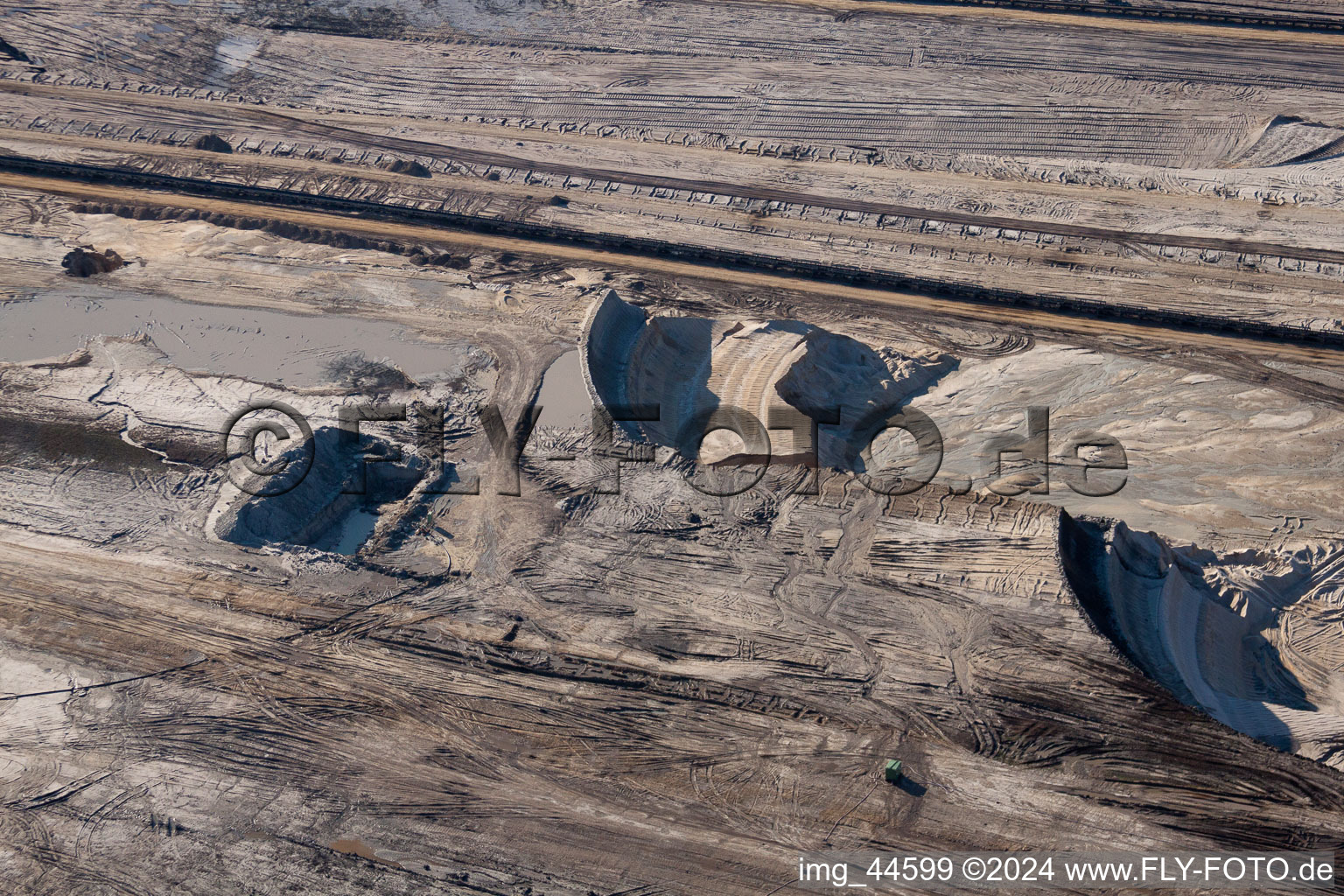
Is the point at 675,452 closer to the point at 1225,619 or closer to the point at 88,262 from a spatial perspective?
the point at 1225,619

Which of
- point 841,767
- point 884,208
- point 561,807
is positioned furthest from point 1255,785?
point 884,208

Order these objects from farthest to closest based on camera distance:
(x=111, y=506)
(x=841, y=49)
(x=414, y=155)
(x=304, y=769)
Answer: (x=841, y=49) → (x=414, y=155) → (x=111, y=506) → (x=304, y=769)

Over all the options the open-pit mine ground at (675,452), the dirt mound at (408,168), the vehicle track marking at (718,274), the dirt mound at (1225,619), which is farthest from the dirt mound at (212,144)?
the dirt mound at (1225,619)

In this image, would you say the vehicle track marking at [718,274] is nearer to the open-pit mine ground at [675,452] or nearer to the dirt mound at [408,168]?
the open-pit mine ground at [675,452]

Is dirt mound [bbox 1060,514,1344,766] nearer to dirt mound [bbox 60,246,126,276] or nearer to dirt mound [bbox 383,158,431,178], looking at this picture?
dirt mound [bbox 383,158,431,178]

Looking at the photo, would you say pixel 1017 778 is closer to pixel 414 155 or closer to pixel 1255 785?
pixel 1255 785

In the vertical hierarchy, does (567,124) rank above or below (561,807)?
above

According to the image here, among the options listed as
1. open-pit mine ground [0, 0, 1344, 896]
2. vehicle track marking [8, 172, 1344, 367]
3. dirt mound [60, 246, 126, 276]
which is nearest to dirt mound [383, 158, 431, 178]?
open-pit mine ground [0, 0, 1344, 896]

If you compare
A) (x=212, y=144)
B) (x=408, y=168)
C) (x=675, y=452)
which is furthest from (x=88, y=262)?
(x=675, y=452)
